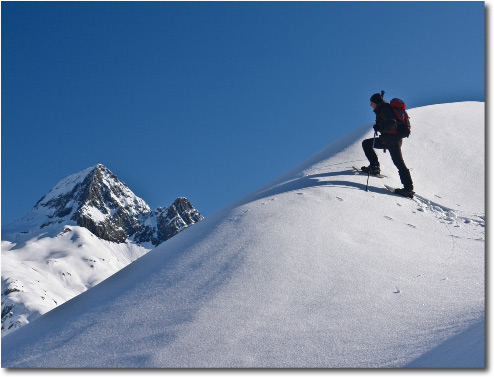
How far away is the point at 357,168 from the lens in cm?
1223

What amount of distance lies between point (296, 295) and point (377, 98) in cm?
656

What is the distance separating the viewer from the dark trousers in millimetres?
11094

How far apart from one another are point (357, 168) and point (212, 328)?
7396 mm

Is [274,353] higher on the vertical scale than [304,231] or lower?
lower

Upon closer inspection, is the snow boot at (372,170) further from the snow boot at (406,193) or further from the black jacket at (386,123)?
the snow boot at (406,193)

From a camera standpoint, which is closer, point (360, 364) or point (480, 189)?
point (360, 364)

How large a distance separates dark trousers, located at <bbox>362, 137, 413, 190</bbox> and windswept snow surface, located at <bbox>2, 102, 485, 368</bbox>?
556mm

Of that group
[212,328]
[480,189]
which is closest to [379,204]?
[480,189]

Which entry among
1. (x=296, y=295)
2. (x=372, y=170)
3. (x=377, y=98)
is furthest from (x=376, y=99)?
(x=296, y=295)

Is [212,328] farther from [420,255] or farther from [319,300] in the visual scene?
[420,255]

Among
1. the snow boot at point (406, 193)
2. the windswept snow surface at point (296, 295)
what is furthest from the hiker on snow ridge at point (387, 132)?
the windswept snow surface at point (296, 295)

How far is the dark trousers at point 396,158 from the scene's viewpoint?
1109cm

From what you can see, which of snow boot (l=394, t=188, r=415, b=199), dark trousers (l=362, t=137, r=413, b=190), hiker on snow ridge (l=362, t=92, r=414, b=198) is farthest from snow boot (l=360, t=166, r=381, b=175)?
snow boot (l=394, t=188, r=415, b=199)

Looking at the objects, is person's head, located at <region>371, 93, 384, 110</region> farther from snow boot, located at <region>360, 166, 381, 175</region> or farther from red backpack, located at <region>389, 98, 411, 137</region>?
snow boot, located at <region>360, 166, 381, 175</region>
